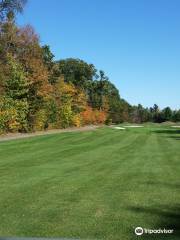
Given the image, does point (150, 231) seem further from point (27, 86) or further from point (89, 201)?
point (27, 86)

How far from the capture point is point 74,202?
1001cm

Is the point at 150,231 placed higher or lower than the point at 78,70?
lower

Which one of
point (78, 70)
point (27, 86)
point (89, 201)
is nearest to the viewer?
point (89, 201)

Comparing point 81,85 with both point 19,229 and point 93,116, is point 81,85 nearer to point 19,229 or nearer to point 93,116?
point 93,116

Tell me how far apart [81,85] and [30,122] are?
143 feet

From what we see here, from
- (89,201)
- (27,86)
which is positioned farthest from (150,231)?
(27,86)

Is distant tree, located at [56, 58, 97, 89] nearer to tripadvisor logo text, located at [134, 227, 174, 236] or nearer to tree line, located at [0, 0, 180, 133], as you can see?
tree line, located at [0, 0, 180, 133]

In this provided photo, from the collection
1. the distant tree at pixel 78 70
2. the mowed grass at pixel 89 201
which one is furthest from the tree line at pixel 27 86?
the mowed grass at pixel 89 201

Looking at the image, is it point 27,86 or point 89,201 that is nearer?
point 89,201

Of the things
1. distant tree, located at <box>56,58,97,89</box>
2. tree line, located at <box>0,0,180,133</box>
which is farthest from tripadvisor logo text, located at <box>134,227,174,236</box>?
distant tree, located at <box>56,58,97,89</box>

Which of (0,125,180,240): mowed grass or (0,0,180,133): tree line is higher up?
(0,0,180,133): tree line

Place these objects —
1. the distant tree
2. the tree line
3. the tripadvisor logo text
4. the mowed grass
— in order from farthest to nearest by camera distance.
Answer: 1. the distant tree
2. the tree line
3. the mowed grass
4. the tripadvisor logo text

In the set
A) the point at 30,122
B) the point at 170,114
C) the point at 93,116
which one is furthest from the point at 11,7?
the point at 170,114

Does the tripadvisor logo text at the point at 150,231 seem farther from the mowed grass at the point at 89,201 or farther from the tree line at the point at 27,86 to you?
the tree line at the point at 27,86
